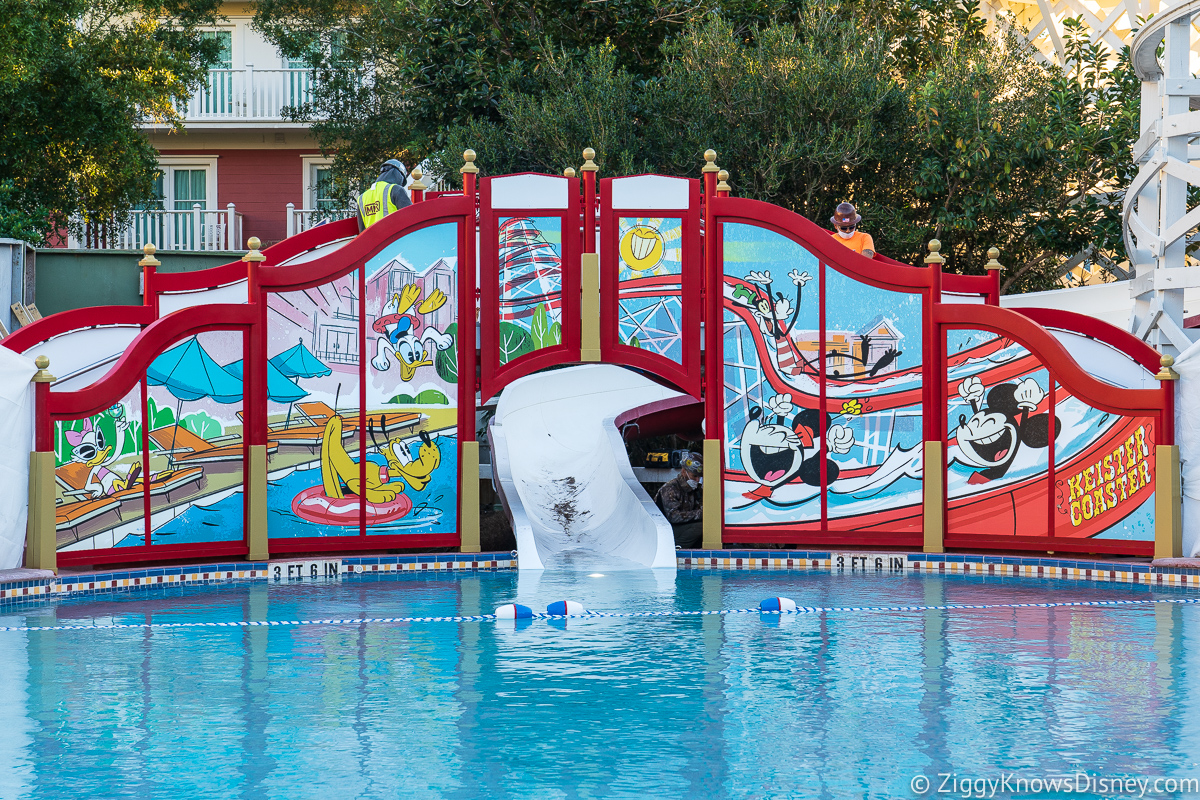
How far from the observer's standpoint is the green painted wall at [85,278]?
17156 mm

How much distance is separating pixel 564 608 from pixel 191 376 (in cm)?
420

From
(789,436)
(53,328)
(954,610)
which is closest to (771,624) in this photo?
(954,610)

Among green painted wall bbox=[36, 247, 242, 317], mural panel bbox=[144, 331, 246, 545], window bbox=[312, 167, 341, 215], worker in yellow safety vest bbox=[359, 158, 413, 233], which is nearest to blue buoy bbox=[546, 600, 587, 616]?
mural panel bbox=[144, 331, 246, 545]

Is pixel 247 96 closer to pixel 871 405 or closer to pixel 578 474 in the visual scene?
pixel 578 474

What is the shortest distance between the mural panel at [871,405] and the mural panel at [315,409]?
4.35m

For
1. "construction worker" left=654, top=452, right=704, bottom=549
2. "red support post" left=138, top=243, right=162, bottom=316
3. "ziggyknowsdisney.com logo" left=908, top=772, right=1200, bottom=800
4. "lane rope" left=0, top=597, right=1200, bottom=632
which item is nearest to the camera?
"ziggyknowsdisney.com logo" left=908, top=772, right=1200, bottom=800

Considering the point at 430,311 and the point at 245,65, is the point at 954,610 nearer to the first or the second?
the point at 430,311

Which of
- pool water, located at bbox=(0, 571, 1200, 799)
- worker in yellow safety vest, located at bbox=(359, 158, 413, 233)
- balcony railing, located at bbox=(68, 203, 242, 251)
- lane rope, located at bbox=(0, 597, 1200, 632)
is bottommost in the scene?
pool water, located at bbox=(0, 571, 1200, 799)

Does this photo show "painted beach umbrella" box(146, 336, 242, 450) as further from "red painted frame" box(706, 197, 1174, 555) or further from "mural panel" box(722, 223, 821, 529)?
"mural panel" box(722, 223, 821, 529)

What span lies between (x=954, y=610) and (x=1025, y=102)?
1062cm

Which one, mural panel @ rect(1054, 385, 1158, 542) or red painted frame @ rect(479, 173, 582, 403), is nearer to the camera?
mural panel @ rect(1054, 385, 1158, 542)

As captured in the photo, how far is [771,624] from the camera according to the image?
29.8 feet

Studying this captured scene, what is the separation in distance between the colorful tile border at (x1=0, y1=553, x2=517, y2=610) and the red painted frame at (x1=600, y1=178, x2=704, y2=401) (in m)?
2.26

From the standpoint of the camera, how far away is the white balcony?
23562 millimetres
